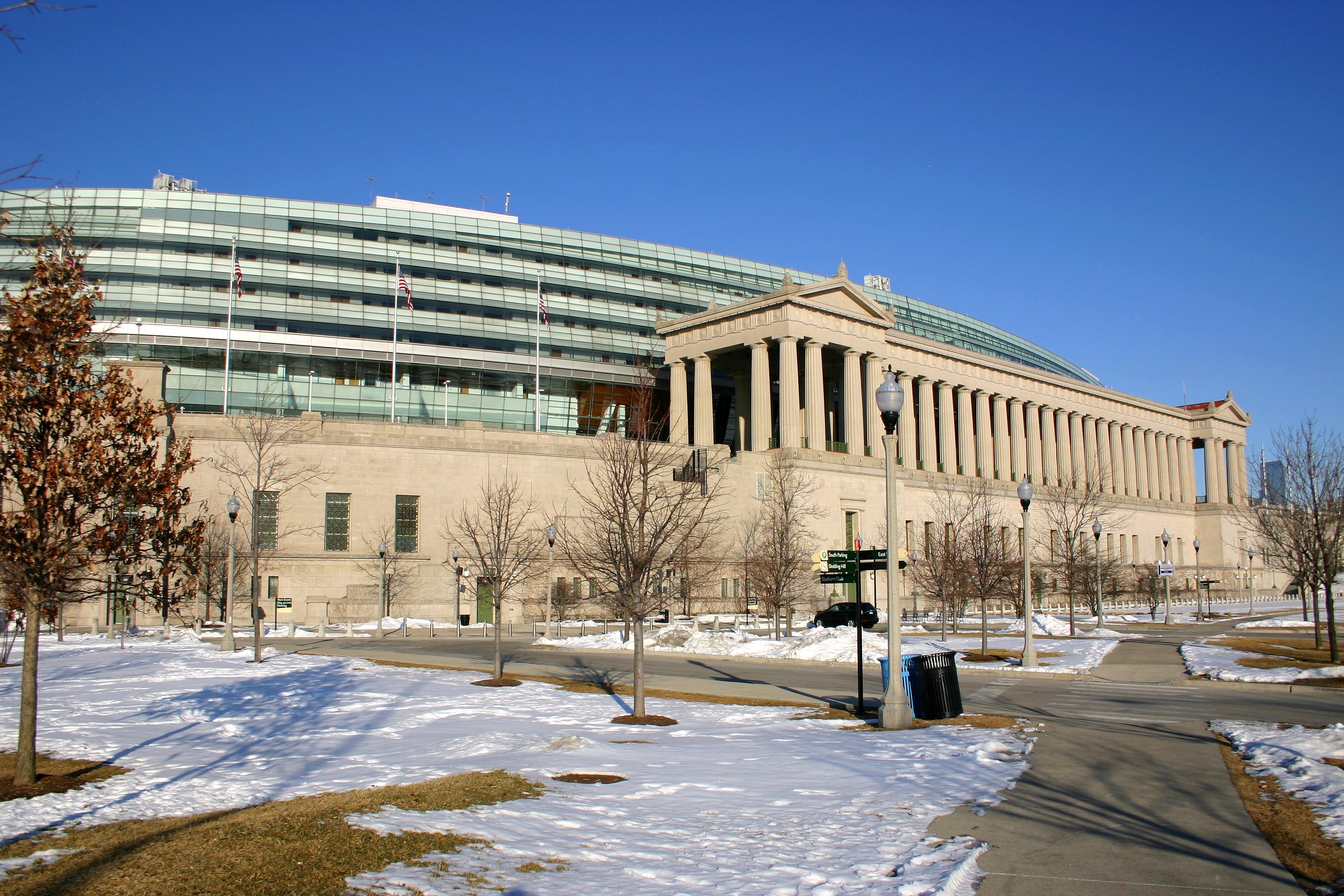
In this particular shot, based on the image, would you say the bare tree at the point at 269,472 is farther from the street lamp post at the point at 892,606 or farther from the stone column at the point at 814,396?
the street lamp post at the point at 892,606

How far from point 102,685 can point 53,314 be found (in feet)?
43.2

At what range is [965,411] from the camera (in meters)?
93.3

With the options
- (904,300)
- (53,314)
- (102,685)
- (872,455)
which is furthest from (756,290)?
(53,314)

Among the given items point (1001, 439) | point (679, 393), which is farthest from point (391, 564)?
point (1001, 439)

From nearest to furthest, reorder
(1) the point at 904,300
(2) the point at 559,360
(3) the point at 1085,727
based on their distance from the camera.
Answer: (3) the point at 1085,727, (2) the point at 559,360, (1) the point at 904,300

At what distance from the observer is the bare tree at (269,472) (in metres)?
53.2

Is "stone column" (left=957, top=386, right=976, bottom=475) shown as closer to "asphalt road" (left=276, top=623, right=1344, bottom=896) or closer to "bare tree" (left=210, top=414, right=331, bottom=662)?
"bare tree" (left=210, top=414, right=331, bottom=662)

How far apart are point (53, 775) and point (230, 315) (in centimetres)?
5933

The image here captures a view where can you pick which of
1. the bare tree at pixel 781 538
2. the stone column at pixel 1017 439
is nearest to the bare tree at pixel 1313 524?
the bare tree at pixel 781 538

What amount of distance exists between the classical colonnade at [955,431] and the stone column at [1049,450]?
5.7 inches

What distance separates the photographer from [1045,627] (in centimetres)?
4931

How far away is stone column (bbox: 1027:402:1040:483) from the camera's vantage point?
102875 millimetres

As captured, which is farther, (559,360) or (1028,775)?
(559,360)

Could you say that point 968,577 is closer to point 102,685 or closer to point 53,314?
point 102,685
